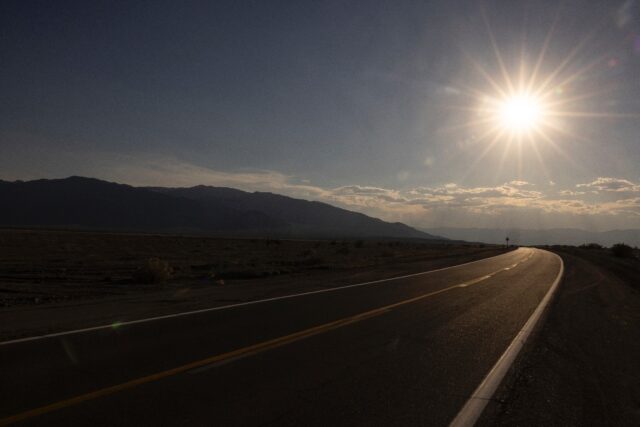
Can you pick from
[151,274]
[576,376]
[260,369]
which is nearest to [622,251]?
[151,274]

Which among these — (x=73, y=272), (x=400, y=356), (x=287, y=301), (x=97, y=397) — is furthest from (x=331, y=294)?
(x=73, y=272)

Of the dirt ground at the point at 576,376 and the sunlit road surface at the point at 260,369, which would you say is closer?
the sunlit road surface at the point at 260,369

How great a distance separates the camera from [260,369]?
662cm

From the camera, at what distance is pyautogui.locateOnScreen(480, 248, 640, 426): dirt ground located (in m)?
5.36

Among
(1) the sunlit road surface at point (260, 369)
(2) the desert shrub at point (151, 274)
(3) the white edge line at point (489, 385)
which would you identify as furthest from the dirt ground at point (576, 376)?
(2) the desert shrub at point (151, 274)

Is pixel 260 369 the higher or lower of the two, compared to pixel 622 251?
lower

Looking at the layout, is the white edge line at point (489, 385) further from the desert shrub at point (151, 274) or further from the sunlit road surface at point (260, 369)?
the desert shrub at point (151, 274)

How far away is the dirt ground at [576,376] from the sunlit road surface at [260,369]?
53 cm

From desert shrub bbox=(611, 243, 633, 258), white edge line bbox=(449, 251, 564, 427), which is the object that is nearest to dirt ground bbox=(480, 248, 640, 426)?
white edge line bbox=(449, 251, 564, 427)

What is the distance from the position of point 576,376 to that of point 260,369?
4547mm

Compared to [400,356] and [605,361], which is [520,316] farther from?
→ [400,356]

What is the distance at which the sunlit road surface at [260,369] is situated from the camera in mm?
5062

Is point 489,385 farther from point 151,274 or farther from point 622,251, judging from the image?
point 622,251

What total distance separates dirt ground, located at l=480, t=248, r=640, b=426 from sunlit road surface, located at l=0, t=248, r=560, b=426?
20.8 inches
